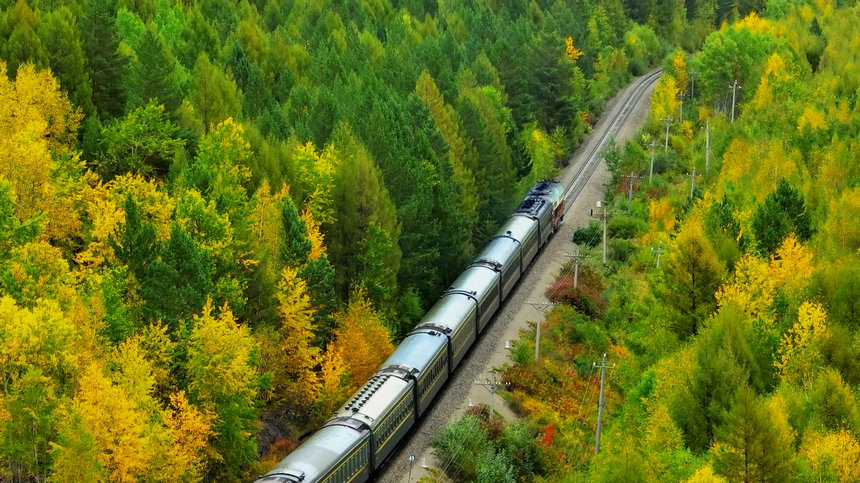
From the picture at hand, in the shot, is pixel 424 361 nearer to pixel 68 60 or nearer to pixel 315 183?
pixel 315 183

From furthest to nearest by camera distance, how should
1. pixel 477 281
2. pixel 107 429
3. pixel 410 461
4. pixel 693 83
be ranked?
1. pixel 693 83
2. pixel 477 281
3. pixel 410 461
4. pixel 107 429

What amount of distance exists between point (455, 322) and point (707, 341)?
1519 centimetres

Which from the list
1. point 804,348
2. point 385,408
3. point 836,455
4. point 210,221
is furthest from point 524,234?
point 836,455

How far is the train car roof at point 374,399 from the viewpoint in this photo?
54750mm

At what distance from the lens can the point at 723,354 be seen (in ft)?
190

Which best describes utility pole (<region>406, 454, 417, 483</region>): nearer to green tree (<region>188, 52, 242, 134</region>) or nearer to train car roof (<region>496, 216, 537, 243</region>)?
train car roof (<region>496, 216, 537, 243</region>)

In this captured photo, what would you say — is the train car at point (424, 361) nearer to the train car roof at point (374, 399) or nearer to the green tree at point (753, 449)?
the train car roof at point (374, 399)

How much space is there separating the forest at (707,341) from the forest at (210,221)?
5.87 metres

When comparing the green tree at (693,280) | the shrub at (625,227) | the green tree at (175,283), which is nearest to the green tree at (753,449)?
the green tree at (693,280)

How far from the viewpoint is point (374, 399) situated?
56156 mm

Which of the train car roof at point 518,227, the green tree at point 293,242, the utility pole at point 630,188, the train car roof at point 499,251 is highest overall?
the green tree at point 293,242

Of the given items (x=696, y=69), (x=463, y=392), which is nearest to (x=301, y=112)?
(x=463, y=392)

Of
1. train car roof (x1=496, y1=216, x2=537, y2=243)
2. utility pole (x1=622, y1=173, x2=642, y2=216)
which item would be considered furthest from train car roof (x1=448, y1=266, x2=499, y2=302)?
utility pole (x1=622, y1=173, x2=642, y2=216)

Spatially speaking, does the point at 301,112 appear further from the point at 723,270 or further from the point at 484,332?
the point at 723,270
